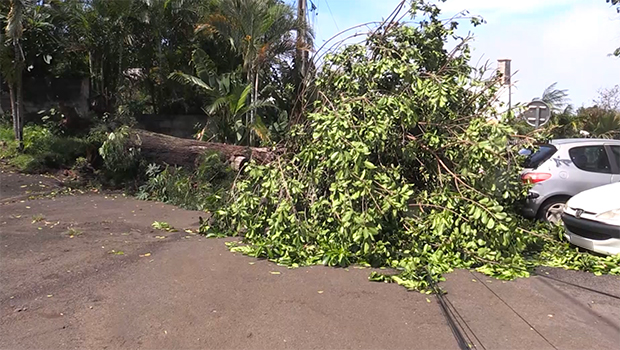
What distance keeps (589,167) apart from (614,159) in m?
0.45

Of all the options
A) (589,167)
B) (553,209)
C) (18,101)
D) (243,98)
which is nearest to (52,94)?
(18,101)

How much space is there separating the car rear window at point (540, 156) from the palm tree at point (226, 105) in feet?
22.7

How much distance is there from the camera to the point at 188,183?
10.4m

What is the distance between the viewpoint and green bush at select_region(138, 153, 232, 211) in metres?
10.1

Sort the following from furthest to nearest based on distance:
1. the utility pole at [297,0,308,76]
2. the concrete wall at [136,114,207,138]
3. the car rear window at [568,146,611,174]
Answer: the concrete wall at [136,114,207,138]
the utility pole at [297,0,308,76]
the car rear window at [568,146,611,174]

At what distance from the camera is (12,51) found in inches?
500

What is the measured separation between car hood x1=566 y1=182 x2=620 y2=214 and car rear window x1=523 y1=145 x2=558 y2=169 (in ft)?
4.35

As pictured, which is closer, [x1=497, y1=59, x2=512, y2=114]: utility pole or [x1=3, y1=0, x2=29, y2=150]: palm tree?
[x1=497, y1=59, x2=512, y2=114]: utility pole

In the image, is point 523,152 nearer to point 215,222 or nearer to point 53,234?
point 215,222

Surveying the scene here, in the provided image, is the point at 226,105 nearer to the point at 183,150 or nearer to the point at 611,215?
the point at 183,150

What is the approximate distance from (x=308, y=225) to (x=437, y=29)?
379 centimetres

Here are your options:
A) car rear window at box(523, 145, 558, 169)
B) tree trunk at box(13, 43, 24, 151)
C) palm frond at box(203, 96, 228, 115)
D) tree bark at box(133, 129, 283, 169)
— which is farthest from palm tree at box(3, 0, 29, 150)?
car rear window at box(523, 145, 558, 169)

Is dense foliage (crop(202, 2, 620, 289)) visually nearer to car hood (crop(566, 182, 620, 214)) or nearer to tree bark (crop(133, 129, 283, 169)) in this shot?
car hood (crop(566, 182, 620, 214))

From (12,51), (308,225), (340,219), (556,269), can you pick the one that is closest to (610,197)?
(556,269)
